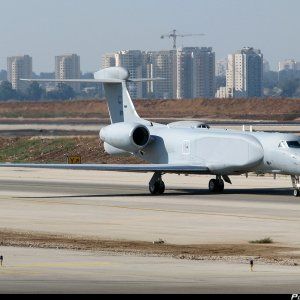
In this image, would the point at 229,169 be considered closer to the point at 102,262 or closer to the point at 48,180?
the point at 48,180

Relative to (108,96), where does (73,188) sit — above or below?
below

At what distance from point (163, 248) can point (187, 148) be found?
20932 millimetres

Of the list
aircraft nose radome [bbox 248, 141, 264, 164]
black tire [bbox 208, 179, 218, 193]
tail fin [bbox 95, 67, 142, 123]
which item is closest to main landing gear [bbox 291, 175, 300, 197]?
aircraft nose radome [bbox 248, 141, 264, 164]

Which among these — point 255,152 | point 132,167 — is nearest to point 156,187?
point 132,167

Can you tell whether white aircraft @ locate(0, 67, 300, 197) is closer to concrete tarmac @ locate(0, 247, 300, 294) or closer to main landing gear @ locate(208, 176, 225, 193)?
main landing gear @ locate(208, 176, 225, 193)

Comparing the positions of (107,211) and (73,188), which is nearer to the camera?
(107,211)

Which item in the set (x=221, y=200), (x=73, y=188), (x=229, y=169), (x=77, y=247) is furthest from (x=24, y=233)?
(x=73, y=188)

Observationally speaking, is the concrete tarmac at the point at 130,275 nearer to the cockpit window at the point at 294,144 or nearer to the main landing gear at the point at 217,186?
the cockpit window at the point at 294,144

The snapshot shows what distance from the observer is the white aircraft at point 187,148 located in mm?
46247

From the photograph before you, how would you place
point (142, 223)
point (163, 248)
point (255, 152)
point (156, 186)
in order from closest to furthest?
point (163, 248)
point (142, 223)
point (255, 152)
point (156, 186)

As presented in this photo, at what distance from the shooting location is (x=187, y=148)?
1950 inches

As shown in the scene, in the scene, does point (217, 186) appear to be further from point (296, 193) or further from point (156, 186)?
point (296, 193)

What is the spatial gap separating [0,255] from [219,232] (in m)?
8.50

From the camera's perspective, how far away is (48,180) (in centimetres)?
5922
